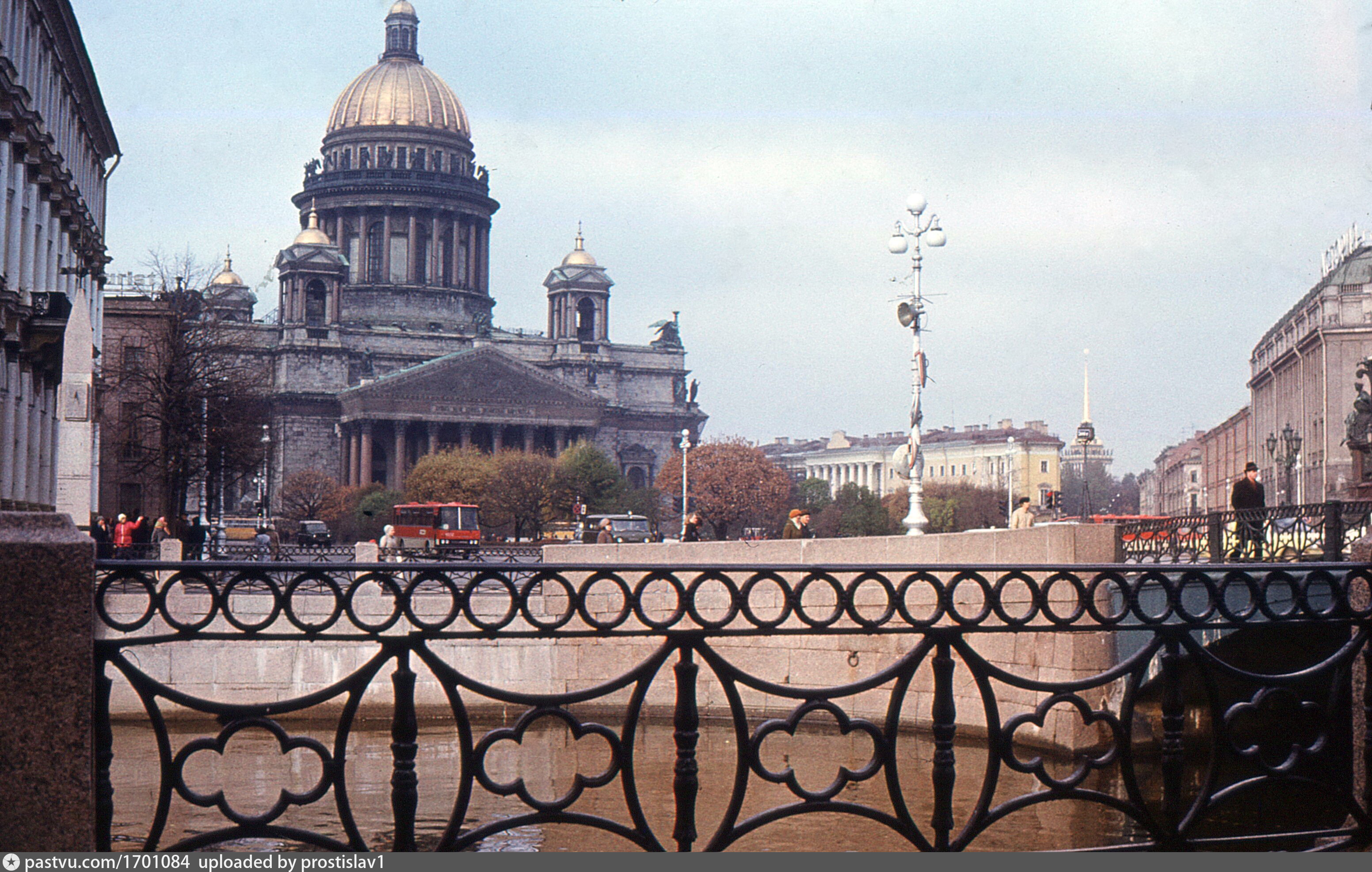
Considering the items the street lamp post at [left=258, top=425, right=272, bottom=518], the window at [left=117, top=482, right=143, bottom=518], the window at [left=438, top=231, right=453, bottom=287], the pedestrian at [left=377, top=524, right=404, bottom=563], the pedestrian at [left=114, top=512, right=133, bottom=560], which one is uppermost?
the window at [left=438, top=231, right=453, bottom=287]

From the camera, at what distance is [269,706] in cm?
438

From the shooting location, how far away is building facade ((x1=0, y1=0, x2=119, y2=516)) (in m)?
25.9

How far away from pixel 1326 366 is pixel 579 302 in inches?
1909

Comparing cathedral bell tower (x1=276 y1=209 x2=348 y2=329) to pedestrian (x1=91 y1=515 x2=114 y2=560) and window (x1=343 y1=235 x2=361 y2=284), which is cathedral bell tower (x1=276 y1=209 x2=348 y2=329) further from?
pedestrian (x1=91 y1=515 x2=114 y2=560)

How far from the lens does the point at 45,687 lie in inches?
153

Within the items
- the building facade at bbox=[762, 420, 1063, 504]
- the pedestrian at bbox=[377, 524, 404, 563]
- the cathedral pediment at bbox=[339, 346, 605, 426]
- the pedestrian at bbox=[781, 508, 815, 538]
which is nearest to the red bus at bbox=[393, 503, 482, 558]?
the pedestrian at bbox=[377, 524, 404, 563]

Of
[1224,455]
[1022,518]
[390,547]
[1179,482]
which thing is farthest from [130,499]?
[1179,482]

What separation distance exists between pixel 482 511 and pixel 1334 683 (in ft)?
223

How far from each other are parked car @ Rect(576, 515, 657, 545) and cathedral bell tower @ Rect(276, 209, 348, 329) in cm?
4261

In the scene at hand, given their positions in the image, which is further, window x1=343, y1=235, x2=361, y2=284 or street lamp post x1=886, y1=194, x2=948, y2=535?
window x1=343, y1=235, x2=361, y2=284

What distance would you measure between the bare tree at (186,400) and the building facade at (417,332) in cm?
4874

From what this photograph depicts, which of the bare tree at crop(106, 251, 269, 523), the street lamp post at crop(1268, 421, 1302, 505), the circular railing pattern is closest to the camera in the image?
the circular railing pattern

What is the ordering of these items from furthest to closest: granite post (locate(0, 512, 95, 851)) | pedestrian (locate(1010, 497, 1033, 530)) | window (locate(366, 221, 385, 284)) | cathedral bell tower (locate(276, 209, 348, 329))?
window (locate(366, 221, 385, 284)), cathedral bell tower (locate(276, 209, 348, 329)), pedestrian (locate(1010, 497, 1033, 530)), granite post (locate(0, 512, 95, 851))

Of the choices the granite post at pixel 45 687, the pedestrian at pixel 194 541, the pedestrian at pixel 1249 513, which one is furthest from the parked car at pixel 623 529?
the granite post at pixel 45 687
